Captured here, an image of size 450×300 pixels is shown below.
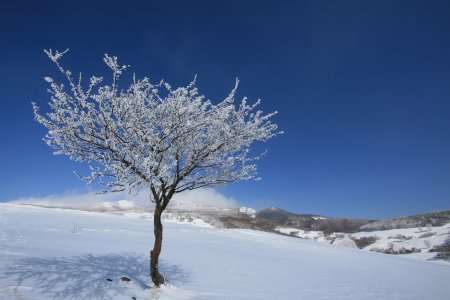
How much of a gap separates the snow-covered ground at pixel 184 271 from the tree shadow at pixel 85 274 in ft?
0.08

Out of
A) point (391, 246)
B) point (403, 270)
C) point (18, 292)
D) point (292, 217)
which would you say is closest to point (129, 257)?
point (18, 292)

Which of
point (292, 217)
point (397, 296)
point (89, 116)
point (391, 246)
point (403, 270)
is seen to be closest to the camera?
point (89, 116)

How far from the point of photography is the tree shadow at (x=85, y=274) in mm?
8672

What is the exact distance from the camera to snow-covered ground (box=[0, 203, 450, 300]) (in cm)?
933

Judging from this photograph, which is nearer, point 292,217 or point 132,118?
point 132,118

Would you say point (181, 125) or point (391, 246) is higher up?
point (181, 125)

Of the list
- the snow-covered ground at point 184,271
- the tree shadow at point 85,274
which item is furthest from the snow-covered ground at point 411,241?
the tree shadow at point 85,274

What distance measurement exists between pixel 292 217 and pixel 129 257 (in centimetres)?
6461

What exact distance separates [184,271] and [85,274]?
4.07 meters

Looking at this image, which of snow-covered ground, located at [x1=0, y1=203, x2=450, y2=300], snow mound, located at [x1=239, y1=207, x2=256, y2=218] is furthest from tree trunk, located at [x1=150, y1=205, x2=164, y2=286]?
snow mound, located at [x1=239, y1=207, x2=256, y2=218]

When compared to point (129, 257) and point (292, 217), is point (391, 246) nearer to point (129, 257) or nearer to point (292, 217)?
point (129, 257)

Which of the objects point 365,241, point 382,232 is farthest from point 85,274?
point 382,232

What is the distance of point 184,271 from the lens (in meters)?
13.3

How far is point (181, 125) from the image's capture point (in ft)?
33.4
